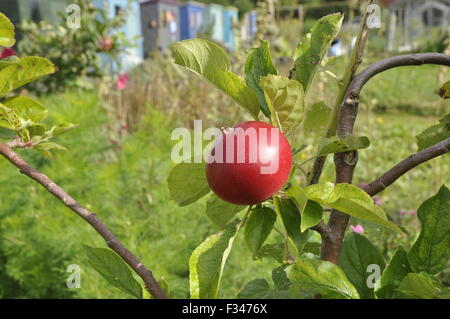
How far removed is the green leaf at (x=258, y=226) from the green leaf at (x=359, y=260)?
4.5 inches

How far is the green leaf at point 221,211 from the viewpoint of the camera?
0.45 metres

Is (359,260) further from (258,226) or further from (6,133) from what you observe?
(6,133)

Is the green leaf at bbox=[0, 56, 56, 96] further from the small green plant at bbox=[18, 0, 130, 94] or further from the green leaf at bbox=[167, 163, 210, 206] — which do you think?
the small green plant at bbox=[18, 0, 130, 94]

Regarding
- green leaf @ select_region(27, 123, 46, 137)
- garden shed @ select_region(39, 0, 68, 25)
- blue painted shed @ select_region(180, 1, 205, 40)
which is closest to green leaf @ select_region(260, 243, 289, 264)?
green leaf @ select_region(27, 123, 46, 137)

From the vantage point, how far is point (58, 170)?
57.2 inches

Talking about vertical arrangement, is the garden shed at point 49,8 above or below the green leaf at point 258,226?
above

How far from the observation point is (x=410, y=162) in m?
0.41

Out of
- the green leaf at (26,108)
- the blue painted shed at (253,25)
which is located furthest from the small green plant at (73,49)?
the green leaf at (26,108)

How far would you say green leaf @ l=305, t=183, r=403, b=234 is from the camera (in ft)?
1.12

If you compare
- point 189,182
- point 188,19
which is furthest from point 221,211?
point 188,19

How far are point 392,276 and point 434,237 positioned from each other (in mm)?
48

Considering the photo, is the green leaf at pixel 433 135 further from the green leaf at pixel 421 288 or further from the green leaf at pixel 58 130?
the green leaf at pixel 58 130

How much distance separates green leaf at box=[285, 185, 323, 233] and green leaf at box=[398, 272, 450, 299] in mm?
77
